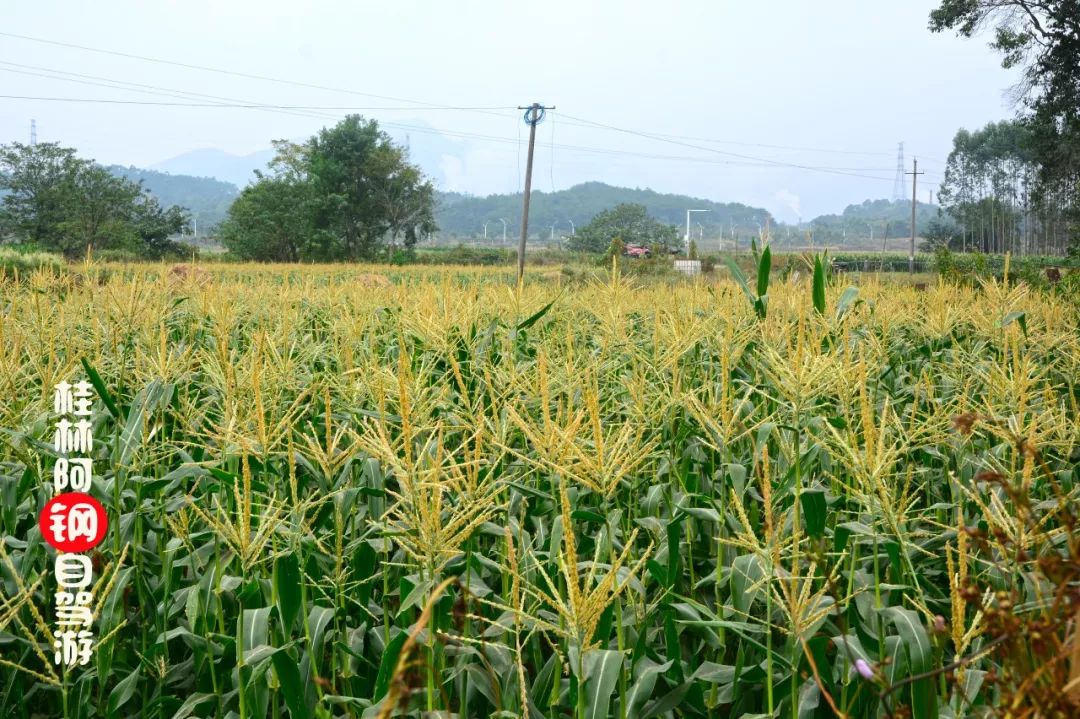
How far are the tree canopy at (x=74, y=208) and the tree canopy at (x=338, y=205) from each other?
5631 mm

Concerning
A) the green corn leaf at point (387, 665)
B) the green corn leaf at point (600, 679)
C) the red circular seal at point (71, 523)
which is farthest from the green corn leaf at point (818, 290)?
the red circular seal at point (71, 523)

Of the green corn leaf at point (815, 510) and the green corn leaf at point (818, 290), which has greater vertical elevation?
the green corn leaf at point (818, 290)

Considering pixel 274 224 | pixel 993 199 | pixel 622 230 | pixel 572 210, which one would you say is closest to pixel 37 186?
pixel 274 224

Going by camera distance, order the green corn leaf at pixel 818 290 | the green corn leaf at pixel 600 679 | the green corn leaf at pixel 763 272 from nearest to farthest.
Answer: the green corn leaf at pixel 600 679 → the green corn leaf at pixel 818 290 → the green corn leaf at pixel 763 272

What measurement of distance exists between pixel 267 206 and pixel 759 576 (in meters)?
59.3

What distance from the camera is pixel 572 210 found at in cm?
16812

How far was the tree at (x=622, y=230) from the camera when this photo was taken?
88438 millimetres

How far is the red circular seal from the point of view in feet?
7.88

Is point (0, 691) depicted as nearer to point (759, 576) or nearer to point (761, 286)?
point (759, 576)

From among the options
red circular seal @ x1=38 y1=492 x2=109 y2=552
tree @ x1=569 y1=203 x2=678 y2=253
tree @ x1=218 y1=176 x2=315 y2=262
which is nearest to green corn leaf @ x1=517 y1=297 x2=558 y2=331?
red circular seal @ x1=38 y1=492 x2=109 y2=552

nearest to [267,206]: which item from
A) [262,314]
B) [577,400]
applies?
[262,314]

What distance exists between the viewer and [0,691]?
2.62m

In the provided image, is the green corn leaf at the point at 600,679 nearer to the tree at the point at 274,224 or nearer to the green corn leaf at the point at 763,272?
the green corn leaf at the point at 763,272

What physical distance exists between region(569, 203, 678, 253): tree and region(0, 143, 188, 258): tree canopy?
4573 centimetres
